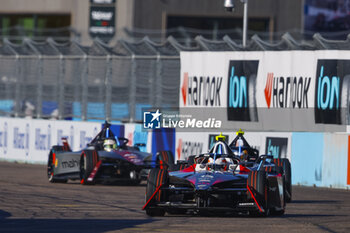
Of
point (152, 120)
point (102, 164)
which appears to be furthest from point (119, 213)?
point (152, 120)

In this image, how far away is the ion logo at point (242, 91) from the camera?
21469 millimetres

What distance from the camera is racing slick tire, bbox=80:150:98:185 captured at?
62.5 feet

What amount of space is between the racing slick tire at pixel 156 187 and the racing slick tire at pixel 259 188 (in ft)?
3.66

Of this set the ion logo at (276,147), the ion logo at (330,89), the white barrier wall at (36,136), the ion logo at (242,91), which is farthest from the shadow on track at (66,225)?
the white barrier wall at (36,136)

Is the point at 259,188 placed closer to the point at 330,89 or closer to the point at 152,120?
the point at 330,89

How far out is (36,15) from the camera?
58.2 metres

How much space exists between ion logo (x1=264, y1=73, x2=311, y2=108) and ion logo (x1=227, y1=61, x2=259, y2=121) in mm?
441

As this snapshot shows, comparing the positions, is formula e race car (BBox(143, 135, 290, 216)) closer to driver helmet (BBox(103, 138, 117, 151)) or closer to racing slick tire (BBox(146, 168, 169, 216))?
racing slick tire (BBox(146, 168, 169, 216))

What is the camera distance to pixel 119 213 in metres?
13.3

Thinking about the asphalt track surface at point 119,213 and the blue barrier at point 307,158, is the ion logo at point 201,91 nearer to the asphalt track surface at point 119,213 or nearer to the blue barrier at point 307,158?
the blue barrier at point 307,158

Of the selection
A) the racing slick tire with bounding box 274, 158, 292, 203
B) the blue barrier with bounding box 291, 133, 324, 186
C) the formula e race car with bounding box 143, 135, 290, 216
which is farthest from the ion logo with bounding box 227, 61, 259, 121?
the formula e race car with bounding box 143, 135, 290, 216

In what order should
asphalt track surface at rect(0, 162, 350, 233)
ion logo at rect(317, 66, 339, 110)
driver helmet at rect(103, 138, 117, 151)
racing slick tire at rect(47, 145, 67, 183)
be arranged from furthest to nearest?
driver helmet at rect(103, 138, 117, 151) → racing slick tire at rect(47, 145, 67, 183) → ion logo at rect(317, 66, 339, 110) → asphalt track surface at rect(0, 162, 350, 233)

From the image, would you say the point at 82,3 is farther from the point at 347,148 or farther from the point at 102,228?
the point at 102,228

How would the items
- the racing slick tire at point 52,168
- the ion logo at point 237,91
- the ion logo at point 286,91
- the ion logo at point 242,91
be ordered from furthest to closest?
1. the ion logo at point 237,91
2. the ion logo at point 242,91
3. the ion logo at point 286,91
4. the racing slick tire at point 52,168
